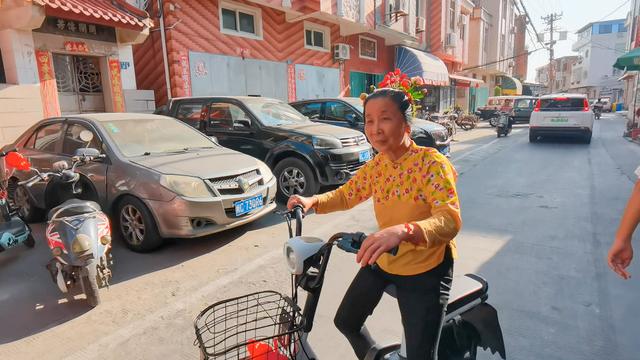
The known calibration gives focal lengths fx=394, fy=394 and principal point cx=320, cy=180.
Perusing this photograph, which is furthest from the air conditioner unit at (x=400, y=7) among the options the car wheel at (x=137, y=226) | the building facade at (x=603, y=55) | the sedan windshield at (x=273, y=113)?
the building facade at (x=603, y=55)

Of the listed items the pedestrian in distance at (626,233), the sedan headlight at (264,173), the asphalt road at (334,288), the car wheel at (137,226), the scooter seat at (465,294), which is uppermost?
the pedestrian in distance at (626,233)

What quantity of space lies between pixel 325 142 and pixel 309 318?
186 inches

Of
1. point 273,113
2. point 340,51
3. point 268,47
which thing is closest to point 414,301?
point 273,113

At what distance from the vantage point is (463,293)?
190 centimetres

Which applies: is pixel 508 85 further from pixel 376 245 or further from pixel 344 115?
pixel 376 245

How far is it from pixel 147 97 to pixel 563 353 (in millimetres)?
9690

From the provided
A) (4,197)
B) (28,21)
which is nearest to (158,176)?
(4,197)

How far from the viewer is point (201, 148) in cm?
524

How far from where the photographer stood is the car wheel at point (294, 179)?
6168 millimetres

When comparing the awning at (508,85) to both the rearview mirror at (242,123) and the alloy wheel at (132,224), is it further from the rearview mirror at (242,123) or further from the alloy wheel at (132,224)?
the alloy wheel at (132,224)

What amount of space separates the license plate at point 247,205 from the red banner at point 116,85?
601 cm

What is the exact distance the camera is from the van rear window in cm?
1295

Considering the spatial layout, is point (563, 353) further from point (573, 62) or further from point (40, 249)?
point (573, 62)

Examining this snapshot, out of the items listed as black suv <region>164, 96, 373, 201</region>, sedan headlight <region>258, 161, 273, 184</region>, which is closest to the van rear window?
black suv <region>164, 96, 373, 201</region>
